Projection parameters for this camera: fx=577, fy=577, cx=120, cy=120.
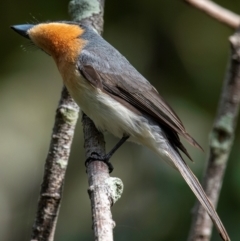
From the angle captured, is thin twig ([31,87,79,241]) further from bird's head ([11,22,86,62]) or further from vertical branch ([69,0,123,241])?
bird's head ([11,22,86,62])

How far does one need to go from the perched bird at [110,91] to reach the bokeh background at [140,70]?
63 centimetres

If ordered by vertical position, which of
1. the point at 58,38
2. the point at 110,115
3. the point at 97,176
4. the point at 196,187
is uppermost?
the point at 58,38

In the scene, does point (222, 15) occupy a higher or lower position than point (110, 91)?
higher

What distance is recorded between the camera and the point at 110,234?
2133 mm

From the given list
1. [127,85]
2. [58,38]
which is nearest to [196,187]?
[127,85]

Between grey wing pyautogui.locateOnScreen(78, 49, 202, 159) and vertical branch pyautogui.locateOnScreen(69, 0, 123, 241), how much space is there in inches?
10.1

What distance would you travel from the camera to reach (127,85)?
138 inches

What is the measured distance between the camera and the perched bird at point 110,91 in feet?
10.9

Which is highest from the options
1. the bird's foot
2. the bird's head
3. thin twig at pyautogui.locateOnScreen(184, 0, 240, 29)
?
thin twig at pyautogui.locateOnScreen(184, 0, 240, 29)

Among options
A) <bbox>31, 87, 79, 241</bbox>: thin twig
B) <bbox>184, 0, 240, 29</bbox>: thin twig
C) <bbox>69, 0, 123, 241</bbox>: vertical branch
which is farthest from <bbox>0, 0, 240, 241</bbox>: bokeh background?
<bbox>184, 0, 240, 29</bbox>: thin twig

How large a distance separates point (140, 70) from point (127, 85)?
156 cm

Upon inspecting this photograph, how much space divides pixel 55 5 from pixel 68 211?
1.71m

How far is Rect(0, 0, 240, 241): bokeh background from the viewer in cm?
443

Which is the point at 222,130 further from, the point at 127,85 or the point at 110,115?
the point at 127,85
